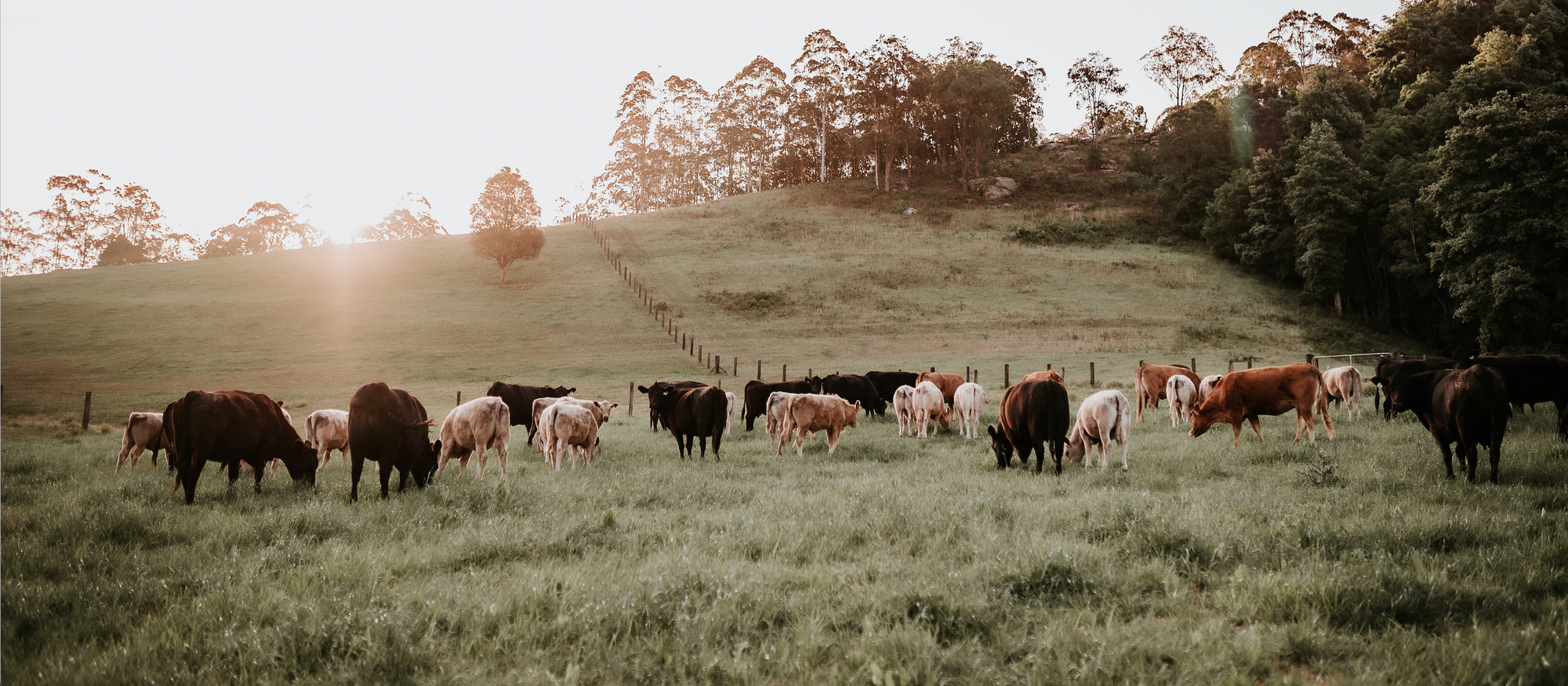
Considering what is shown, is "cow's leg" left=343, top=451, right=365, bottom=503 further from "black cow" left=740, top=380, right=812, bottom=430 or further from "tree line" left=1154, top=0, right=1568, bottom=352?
"tree line" left=1154, top=0, right=1568, bottom=352

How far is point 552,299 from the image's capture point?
163 ft

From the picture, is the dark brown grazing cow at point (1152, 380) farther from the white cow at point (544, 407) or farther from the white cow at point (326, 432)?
the white cow at point (326, 432)

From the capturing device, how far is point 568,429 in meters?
12.4

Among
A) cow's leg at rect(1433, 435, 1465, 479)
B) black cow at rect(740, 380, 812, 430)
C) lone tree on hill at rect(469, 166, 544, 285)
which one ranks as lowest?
black cow at rect(740, 380, 812, 430)

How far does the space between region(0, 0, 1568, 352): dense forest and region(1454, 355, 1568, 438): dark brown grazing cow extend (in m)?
26.9

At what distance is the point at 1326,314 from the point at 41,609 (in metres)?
60.5

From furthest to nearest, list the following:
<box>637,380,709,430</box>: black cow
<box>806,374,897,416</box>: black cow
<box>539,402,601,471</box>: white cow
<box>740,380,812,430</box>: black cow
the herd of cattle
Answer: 1. <box>806,374,897,416</box>: black cow
2. <box>740,380,812,430</box>: black cow
3. <box>637,380,709,430</box>: black cow
4. <box>539,402,601,471</box>: white cow
5. the herd of cattle

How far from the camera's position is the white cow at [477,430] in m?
10.7

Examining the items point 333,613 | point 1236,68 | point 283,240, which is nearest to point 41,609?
point 333,613

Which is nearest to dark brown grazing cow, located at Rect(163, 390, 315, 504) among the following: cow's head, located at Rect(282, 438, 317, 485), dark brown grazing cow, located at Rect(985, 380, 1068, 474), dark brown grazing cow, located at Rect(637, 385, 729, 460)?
cow's head, located at Rect(282, 438, 317, 485)

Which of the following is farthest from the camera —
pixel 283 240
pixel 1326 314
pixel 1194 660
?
pixel 283 240

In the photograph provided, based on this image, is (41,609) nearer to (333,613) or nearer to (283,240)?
(333,613)

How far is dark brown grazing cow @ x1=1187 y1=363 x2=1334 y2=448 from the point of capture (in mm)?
13062

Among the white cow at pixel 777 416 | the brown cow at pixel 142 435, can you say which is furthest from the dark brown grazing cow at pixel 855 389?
the brown cow at pixel 142 435
